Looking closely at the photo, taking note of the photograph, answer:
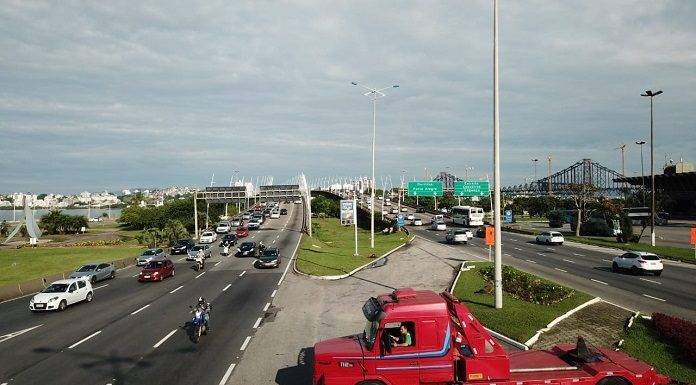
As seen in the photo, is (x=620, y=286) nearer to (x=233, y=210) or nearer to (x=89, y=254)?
(x=89, y=254)

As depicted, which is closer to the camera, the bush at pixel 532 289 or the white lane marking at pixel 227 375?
the white lane marking at pixel 227 375

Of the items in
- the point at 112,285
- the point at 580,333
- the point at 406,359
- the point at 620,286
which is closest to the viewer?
the point at 406,359

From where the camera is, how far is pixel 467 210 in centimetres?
8525

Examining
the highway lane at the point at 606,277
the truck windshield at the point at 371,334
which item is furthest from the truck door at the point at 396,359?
the highway lane at the point at 606,277

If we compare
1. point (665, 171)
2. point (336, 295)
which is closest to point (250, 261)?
point (336, 295)

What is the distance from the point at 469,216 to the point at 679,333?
225 feet

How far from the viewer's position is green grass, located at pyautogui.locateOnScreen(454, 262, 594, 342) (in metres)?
17.6

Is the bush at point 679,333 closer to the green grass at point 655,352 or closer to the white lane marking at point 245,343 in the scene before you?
the green grass at point 655,352

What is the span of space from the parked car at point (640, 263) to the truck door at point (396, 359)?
27.1 meters

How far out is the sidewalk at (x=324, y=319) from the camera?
15383mm

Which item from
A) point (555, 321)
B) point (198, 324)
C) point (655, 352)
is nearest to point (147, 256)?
point (198, 324)

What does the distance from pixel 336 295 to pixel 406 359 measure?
17.4m

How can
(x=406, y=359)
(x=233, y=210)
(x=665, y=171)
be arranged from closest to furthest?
(x=406, y=359) < (x=665, y=171) < (x=233, y=210)

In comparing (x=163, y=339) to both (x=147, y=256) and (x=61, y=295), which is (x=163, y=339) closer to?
(x=61, y=295)
